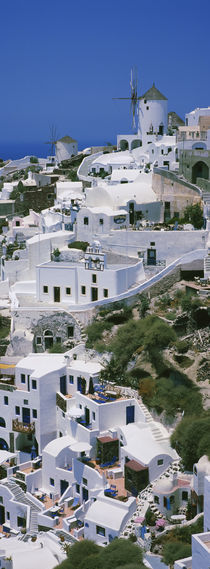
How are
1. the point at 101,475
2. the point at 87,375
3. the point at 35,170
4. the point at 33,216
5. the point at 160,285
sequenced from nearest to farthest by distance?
the point at 101,475, the point at 87,375, the point at 160,285, the point at 33,216, the point at 35,170

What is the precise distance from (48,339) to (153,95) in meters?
24.5

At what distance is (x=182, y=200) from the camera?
39969 millimetres

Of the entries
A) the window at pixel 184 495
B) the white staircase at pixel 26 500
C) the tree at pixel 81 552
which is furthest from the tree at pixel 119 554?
the white staircase at pixel 26 500

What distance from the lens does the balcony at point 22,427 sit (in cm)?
3027

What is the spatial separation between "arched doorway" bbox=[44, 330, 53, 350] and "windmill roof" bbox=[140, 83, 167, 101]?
Answer: 79.0ft

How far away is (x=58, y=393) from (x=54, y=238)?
33.8 ft

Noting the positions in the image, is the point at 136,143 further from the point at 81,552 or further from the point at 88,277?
the point at 81,552

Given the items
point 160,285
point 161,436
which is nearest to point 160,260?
point 160,285

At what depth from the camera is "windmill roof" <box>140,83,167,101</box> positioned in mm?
52575

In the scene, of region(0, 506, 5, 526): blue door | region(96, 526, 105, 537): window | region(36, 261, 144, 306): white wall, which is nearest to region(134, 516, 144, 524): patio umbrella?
region(96, 526, 105, 537): window

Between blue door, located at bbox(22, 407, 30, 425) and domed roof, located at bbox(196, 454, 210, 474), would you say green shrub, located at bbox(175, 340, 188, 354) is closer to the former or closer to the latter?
blue door, located at bbox(22, 407, 30, 425)

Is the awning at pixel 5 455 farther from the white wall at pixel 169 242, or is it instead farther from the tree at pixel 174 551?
the white wall at pixel 169 242

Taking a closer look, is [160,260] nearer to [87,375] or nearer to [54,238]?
[54,238]

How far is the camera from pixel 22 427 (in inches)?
1196
